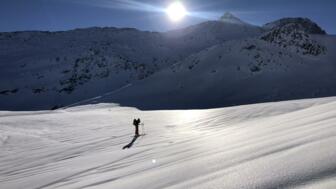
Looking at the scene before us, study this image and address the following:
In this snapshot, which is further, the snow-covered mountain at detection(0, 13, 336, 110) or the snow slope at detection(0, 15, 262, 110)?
the snow slope at detection(0, 15, 262, 110)

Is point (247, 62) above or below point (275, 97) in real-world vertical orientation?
above

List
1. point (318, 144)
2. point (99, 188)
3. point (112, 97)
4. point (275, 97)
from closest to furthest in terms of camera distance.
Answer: point (318, 144), point (99, 188), point (275, 97), point (112, 97)

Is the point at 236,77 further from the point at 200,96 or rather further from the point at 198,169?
the point at 198,169

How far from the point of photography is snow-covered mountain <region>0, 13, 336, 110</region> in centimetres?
3619

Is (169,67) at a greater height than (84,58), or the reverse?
(84,58)

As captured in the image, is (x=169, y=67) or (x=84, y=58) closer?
(x=169, y=67)

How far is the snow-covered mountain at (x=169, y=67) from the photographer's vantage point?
36188 millimetres

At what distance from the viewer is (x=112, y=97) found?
40.7 m

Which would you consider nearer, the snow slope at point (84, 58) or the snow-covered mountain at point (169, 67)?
the snow-covered mountain at point (169, 67)

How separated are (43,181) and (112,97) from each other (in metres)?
35.9

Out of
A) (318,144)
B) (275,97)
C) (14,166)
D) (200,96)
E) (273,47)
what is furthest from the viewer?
(273,47)

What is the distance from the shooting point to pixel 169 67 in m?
48.0

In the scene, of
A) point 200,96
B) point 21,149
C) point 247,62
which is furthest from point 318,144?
point 247,62

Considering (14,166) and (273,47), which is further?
(273,47)
